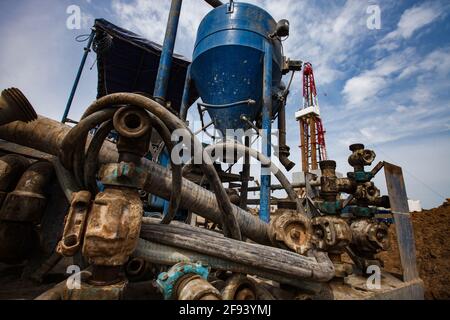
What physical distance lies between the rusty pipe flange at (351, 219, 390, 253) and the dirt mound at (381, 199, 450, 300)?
1.51 m

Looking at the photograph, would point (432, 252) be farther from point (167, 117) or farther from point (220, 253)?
point (167, 117)

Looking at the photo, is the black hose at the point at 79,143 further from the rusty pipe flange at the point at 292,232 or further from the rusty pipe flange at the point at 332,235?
the rusty pipe flange at the point at 332,235

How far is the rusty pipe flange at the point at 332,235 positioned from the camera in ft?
6.05

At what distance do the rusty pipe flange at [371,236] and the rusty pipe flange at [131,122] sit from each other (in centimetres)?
230

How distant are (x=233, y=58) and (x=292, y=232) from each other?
3.54m

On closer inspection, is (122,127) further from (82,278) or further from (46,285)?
(46,285)

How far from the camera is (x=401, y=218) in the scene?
2.42 metres

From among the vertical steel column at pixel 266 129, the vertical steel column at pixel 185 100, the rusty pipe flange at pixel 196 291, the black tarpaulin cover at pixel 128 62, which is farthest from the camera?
the black tarpaulin cover at pixel 128 62

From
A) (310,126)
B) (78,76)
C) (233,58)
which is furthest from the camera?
(310,126)

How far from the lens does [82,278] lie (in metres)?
0.88

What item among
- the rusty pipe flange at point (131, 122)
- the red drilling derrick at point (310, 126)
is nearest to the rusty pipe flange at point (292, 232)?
the rusty pipe flange at point (131, 122)

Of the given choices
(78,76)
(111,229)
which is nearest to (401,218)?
(111,229)

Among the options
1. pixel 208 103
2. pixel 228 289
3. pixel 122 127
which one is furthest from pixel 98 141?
pixel 208 103
